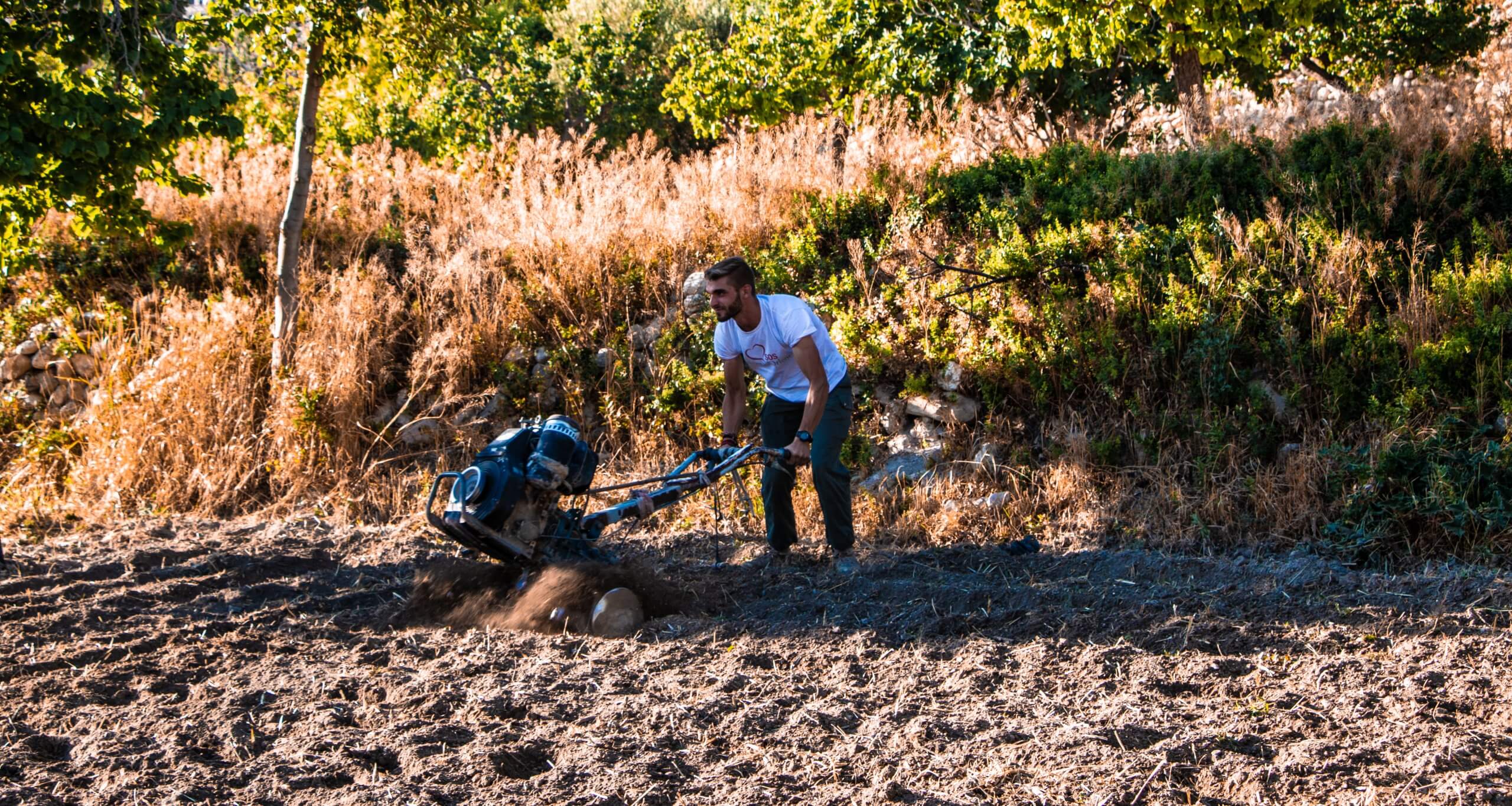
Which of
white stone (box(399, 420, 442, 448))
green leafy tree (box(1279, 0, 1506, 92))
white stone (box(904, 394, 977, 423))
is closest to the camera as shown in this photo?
white stone (box(904, 394, 977, 423))

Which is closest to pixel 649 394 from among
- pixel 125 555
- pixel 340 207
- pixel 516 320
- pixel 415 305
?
pixel 516 320

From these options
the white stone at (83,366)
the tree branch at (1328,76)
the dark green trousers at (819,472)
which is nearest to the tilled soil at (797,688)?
the dark green trousers at (819,472)

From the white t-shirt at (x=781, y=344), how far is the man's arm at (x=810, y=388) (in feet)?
0.17

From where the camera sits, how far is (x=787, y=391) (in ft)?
21.9

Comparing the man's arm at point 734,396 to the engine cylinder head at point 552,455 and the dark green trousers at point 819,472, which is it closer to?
the dark green trousers at point 819,472

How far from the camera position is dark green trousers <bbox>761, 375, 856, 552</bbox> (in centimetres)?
661

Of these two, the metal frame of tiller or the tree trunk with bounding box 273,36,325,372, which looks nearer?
the metal frame of tiller

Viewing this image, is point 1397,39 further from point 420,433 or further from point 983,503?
point 420,433

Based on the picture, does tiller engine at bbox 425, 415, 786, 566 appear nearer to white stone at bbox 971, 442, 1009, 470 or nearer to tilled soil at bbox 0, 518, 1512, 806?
tilled soil at bbox 0, 518, 1512, 806

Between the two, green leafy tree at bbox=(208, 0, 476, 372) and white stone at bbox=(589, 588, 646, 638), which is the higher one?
green leafy tree at bbox=(208, 0, 476, 372)

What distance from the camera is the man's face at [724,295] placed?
6.08 metres

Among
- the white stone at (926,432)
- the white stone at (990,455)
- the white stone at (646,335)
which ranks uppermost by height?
the white stone at (646,335)

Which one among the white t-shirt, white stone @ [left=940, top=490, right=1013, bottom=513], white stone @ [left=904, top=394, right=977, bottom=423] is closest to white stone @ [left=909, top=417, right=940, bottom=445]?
white stone @ [left=904, top=394, right=977, bottom=423]

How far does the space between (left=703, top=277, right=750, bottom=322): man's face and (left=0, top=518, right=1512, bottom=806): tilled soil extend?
1.42 meters
